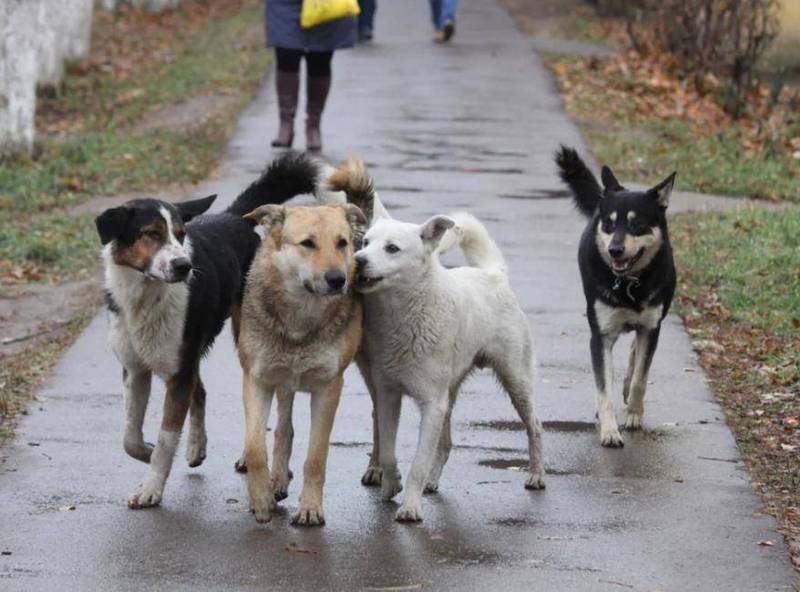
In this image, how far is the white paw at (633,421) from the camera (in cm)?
871

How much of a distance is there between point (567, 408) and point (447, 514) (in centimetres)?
209

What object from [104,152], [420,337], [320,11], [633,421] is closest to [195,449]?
[420,337]

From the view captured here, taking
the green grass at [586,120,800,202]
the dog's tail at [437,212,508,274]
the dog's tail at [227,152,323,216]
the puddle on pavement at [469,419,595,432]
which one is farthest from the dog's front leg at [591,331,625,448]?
the green grass at [586,120,800,202]

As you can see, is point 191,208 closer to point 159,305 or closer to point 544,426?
point 159,305

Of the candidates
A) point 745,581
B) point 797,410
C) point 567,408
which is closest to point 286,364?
point 745,581

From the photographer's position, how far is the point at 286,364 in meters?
6.80

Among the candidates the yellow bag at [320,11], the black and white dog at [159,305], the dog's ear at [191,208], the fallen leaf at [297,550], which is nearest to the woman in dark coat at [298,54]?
the yellow bag at [320,11]

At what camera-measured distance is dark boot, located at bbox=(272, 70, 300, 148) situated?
16609mm

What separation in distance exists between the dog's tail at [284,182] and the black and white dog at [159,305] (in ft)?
2.16

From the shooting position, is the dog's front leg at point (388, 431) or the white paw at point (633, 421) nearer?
the dog's front leg at point (388, 431)

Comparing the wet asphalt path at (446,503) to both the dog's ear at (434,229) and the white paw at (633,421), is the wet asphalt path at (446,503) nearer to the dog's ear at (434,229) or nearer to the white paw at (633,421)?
the white paw at (633,421)

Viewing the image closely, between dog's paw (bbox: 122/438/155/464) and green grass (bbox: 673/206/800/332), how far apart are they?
189 inches

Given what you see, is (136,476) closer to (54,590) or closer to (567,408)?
(54,590)

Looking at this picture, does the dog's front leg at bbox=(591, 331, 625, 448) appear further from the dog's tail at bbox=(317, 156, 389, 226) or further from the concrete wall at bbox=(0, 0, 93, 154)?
the concrete wall at bbox=(0, 0, 93, 154)
